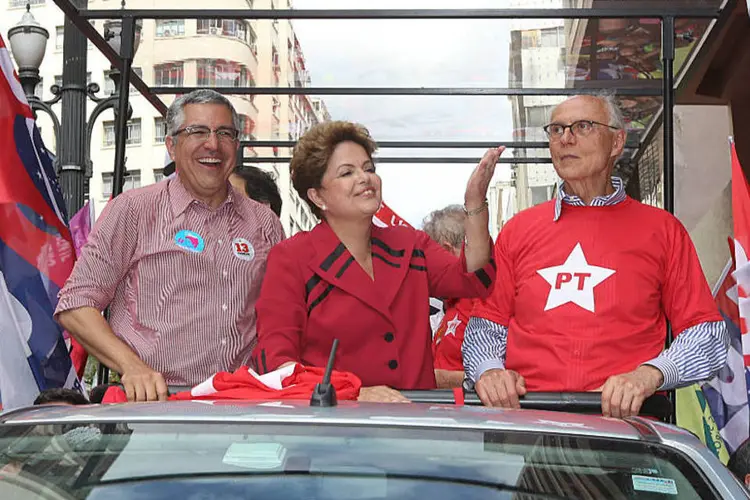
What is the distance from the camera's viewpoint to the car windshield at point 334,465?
179 centimetres

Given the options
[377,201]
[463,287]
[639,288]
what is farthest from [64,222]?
[639,288]

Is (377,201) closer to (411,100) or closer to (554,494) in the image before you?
(554,494)

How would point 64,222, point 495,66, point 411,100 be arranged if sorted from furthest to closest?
1. point 411,100
2. point 495,66
3. point 64,222

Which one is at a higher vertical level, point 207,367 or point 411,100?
point 411,100

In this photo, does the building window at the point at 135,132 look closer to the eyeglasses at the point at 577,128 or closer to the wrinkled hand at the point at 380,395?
the eyeglasses at the point at 577,128

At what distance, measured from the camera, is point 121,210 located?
3.89 metres

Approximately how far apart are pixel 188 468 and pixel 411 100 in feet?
17.7

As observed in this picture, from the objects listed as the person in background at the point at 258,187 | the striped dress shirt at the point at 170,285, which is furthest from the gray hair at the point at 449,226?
the striped dress shirt at the point at 170,285

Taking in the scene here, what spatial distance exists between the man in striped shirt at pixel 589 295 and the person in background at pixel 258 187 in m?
2.33

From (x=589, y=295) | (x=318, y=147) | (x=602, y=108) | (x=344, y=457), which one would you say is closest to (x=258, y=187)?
(x=318, y=147)

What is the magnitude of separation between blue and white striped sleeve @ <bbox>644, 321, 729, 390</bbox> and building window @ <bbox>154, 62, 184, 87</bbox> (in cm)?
361

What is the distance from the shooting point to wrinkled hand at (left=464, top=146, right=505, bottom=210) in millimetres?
3547

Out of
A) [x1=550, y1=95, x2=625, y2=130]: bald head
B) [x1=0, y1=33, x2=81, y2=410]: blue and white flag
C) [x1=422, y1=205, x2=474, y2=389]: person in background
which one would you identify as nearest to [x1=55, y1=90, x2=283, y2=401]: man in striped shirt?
[x1=0, y1=33, x2=81, y2=410]: blue and white flag

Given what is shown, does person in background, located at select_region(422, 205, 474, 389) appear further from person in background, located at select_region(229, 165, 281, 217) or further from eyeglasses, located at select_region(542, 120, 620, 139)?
person in background, located at select_region(229, 165, 281, 217)
